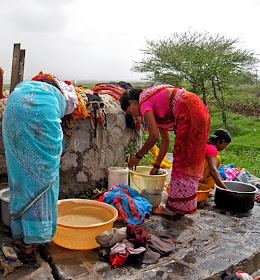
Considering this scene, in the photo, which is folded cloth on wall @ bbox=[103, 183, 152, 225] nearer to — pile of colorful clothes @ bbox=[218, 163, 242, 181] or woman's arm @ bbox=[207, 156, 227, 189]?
woman's arm @ bbox=[207, 156, 227, 189]

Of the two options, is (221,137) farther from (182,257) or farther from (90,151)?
(182,257)

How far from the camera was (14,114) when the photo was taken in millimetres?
2604

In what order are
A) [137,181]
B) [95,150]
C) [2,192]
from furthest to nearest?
[95,150] < [137,181] < [2,192]

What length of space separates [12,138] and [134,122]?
2.55 meters

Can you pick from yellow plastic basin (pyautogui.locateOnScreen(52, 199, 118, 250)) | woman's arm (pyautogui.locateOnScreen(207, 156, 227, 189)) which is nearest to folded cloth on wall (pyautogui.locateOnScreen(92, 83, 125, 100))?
woman's arm (pyautogui.locateOnScreen(207, 156, 227, 189))

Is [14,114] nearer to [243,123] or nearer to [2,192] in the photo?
[2,192]

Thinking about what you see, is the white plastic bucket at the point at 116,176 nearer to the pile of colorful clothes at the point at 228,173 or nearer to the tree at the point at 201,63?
the pile of colorful clothes at the point at 228,173

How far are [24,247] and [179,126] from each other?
213 cm

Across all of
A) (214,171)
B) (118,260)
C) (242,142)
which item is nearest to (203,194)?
(214,171)

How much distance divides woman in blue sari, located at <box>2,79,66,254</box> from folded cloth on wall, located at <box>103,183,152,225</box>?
1.18m

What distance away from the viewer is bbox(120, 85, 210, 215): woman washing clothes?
3.71m

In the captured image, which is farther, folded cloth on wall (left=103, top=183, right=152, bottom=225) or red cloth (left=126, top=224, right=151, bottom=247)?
folded cloth on wall (left=103, top=183, right=152, bottom=225)

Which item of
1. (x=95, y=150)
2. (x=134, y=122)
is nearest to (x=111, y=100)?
(x=134, y=122)

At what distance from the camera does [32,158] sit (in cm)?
261
